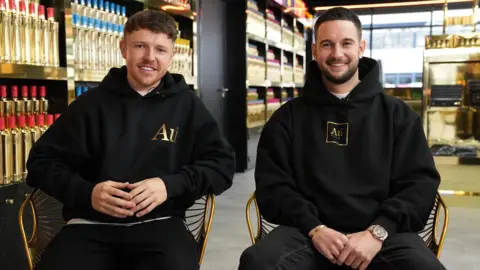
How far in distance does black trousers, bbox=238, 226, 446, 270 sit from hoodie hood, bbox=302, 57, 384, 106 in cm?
49

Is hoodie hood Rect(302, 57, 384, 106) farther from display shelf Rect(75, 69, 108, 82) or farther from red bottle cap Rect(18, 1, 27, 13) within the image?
display shelf Rect(75, 69, 108, 82)

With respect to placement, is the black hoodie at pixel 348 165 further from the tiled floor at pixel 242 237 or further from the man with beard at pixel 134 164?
the tiled floor at pixel 242 237

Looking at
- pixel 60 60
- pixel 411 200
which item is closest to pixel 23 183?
pixel 60 60

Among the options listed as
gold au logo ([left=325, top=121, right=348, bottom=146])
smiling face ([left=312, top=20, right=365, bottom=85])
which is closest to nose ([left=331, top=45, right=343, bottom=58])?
smiling face ([left=312, top=20, right=365, bottom=85])

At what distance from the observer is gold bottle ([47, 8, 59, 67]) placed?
9.41 ft

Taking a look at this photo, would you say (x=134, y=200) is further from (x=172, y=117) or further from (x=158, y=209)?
(x=172, y=117)

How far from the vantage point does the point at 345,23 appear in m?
1.77

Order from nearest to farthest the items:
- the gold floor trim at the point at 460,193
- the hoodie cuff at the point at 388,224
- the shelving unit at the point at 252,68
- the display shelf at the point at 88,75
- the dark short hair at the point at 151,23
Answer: the hoodie cuff at the point at 388,224 → the dark short hair at the point at 151,23 → the display shelf at the point at 88,75 → the gold floor trim at the point at 460,193 → the shelving unit at the point at 252,68

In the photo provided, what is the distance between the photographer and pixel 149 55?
1758mm

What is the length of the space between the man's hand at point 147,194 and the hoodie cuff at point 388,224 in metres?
0.69

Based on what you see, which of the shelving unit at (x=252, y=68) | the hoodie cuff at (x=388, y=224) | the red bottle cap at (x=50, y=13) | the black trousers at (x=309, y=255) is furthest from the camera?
the shelving unit at (x=252, y=68)

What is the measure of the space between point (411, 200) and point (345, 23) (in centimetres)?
65

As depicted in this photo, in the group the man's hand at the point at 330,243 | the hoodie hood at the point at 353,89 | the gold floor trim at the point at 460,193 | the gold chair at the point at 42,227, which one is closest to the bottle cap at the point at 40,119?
the gold chair at the point at 42,227

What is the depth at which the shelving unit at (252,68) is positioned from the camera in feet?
20.2
